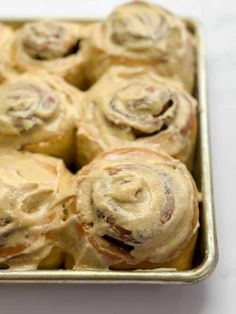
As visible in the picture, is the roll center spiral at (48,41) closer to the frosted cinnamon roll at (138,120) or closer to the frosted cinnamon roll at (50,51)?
the frosted cinnamon roll at (50,51)

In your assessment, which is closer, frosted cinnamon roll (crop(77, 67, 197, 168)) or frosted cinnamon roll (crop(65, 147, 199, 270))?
frosted cinnamon roll (crop(65, 147, 199, 270))

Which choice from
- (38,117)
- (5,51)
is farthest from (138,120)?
(5,51)

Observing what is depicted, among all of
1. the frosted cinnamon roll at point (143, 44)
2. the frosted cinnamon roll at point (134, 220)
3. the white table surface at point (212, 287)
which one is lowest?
the white table surface at point (212, 287)

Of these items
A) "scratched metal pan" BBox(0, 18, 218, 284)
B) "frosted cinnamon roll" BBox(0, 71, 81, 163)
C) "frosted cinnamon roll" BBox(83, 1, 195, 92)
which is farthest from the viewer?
"frosted cinnamon roll" BBox(83, 1, 195, 92)

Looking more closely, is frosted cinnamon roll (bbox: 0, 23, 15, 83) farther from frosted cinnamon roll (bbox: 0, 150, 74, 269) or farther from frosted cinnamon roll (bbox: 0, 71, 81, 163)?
frosted cinnamon roll (bbox: 0, 150, 74, 269)

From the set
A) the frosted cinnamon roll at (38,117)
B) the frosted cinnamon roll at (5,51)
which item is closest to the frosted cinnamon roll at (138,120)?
the frosted cinnamon roll at (38,117)

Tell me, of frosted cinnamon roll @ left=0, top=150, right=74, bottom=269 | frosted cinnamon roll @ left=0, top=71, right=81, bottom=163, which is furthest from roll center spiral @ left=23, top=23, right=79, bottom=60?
frosted cinnamon roll @ left=0, top=150, right=74, bottom=269

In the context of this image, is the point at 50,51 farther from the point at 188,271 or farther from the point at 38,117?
the point at 188,271
